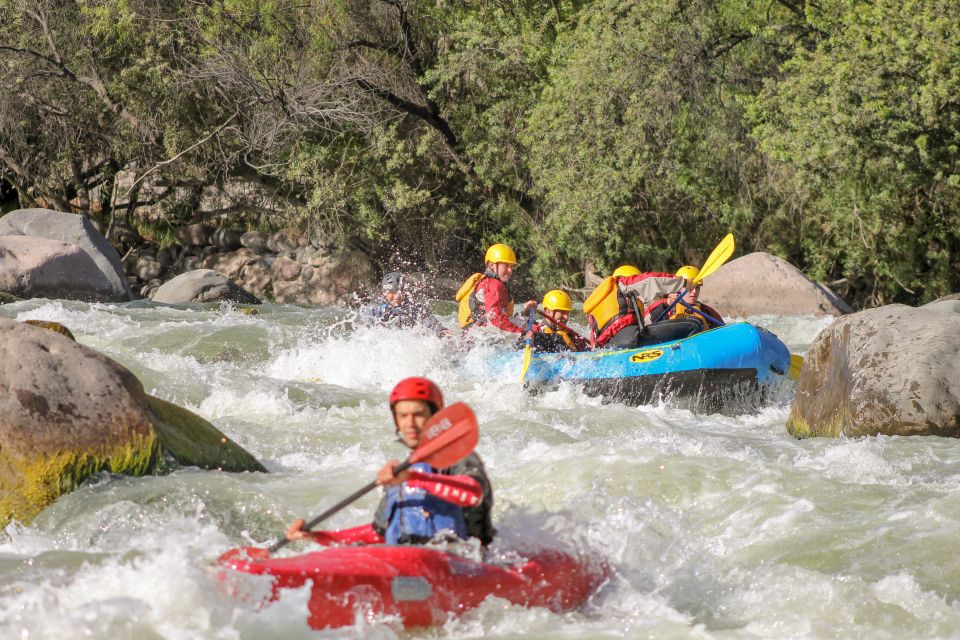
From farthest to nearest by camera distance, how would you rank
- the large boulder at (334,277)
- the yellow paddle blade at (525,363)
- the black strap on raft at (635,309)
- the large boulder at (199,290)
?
1. the large boulder at (334,277)
2. the large boulder at (199,290)
3. the black strap on raft at (635,309)
4. the yellow paddle blade at (525,363)

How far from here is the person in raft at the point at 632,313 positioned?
9164 millimetres

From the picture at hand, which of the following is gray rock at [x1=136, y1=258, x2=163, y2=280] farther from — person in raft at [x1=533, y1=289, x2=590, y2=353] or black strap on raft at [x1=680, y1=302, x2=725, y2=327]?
black strap on raft at [x1=680, y1=302, x2=725, y2=327]

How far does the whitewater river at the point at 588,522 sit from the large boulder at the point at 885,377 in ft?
0.66

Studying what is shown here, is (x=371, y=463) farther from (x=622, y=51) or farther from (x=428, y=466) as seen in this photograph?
(x=622, y=51)

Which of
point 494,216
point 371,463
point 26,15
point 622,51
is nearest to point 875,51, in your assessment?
point 622,51

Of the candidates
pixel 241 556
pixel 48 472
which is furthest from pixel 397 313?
pixel 241 556

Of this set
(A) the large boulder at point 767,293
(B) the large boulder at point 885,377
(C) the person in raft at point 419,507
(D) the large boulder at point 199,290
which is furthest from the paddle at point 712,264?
(D) the large boulder at point 199,290

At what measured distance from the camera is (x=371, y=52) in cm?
1920

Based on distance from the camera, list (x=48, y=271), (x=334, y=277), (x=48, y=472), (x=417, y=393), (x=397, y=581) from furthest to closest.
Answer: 1. (x=334, y=277)
2. (x=48, y=271)
3. (x=48, y=472)
4. (x=417, y=393)
5. (x=397, y=581)

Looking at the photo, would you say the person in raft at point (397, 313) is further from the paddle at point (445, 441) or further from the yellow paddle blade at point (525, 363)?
the paddle at point (445, 441)

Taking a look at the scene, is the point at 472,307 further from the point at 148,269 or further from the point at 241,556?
the point at 148,269

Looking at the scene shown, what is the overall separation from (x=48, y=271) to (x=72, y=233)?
2163 mm

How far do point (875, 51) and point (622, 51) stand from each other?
390 centimetres

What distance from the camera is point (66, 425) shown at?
5.23m
